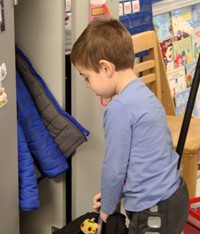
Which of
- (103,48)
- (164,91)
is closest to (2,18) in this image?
(103,48)

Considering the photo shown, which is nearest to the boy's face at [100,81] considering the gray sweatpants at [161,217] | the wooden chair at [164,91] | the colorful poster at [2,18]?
the colorful poster at [2,18]

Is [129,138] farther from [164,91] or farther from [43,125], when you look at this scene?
[164,91]

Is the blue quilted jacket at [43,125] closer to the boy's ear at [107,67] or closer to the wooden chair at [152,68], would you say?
the boy's ear at [107,67]

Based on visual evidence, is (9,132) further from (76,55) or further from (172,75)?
(172,75)

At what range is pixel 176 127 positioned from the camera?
2.62 meters

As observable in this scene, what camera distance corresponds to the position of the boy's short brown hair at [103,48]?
1.44 m

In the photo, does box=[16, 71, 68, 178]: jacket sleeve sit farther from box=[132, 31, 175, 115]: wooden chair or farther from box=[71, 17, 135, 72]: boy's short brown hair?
box=[132, 31, 175, 115]: wooden chair

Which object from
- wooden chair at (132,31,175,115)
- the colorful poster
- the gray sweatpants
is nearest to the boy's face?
the colorful poster

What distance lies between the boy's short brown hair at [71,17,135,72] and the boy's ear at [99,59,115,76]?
0.01 metres

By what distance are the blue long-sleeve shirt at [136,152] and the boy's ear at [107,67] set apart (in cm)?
7

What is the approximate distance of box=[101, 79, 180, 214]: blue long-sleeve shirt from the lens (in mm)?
1400

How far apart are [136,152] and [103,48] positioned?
1.10 ft

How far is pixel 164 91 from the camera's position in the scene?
308 cm

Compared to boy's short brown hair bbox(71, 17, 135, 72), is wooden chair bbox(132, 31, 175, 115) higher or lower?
lower
